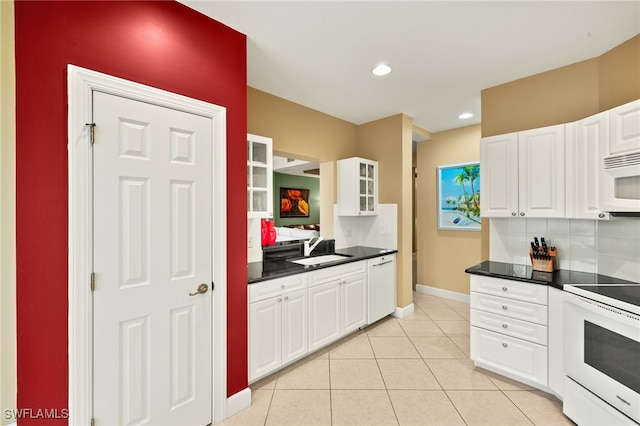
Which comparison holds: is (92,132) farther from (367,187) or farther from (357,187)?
(367,187)

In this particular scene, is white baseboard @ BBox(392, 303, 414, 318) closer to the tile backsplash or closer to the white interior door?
Answer: the tile backsplash

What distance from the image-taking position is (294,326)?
253 centimetres

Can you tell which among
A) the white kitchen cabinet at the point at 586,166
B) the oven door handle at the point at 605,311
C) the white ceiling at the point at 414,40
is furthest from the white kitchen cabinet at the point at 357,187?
the oven door handle at the point at 605,311

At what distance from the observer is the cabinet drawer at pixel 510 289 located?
2.16m

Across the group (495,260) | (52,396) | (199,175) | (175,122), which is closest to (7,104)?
(175,122)

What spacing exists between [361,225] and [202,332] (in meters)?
2.80

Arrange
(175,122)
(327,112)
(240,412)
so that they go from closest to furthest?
(175,122) < (240,412) < (327,112)

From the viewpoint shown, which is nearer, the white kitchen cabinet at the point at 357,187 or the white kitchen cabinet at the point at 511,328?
the white kitchen cabinet at the point at 511,328

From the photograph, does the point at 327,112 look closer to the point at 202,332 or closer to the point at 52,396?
the point at 202,332

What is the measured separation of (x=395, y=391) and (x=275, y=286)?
1.27m

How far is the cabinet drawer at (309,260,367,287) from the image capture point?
2.70 meters

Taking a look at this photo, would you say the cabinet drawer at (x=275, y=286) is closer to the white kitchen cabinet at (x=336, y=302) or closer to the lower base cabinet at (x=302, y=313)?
the lower base cabinet at (x=302, y=313)

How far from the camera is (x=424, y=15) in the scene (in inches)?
73.4

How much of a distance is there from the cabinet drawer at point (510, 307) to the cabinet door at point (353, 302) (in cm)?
115
